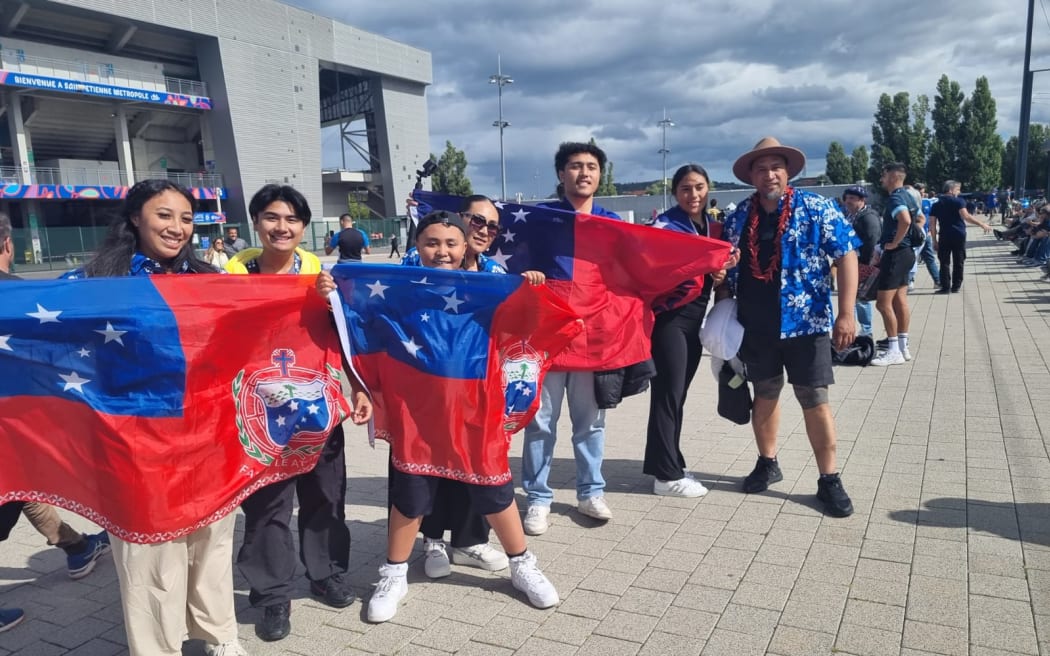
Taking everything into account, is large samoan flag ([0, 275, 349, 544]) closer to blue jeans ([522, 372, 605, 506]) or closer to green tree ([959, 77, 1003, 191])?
blue jeans ([522, 372, 605, 506])

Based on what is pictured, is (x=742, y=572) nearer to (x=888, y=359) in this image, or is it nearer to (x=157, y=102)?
(x=888, y=359)

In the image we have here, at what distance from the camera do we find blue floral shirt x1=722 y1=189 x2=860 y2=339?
4.07 meters

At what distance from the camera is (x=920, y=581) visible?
3.35 metres

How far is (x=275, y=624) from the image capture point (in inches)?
126

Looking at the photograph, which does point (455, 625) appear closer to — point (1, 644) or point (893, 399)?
point (1, 644)

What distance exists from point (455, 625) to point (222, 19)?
4777cm

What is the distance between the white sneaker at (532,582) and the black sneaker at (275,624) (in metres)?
1.05

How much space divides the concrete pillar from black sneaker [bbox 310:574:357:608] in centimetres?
4360

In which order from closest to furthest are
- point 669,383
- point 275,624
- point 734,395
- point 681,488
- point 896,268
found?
point 275,624 → point 669,383 → point 681,488 → point 734,395 → point 896,268

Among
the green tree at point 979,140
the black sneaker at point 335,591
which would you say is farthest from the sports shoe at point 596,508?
the green tree at point 979,140

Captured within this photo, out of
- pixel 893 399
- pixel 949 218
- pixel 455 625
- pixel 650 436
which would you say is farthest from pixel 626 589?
pixel 949 218

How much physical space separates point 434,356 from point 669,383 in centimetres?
179

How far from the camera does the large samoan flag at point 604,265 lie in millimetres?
4156

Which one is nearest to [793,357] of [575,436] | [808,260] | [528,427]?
[808,260]
